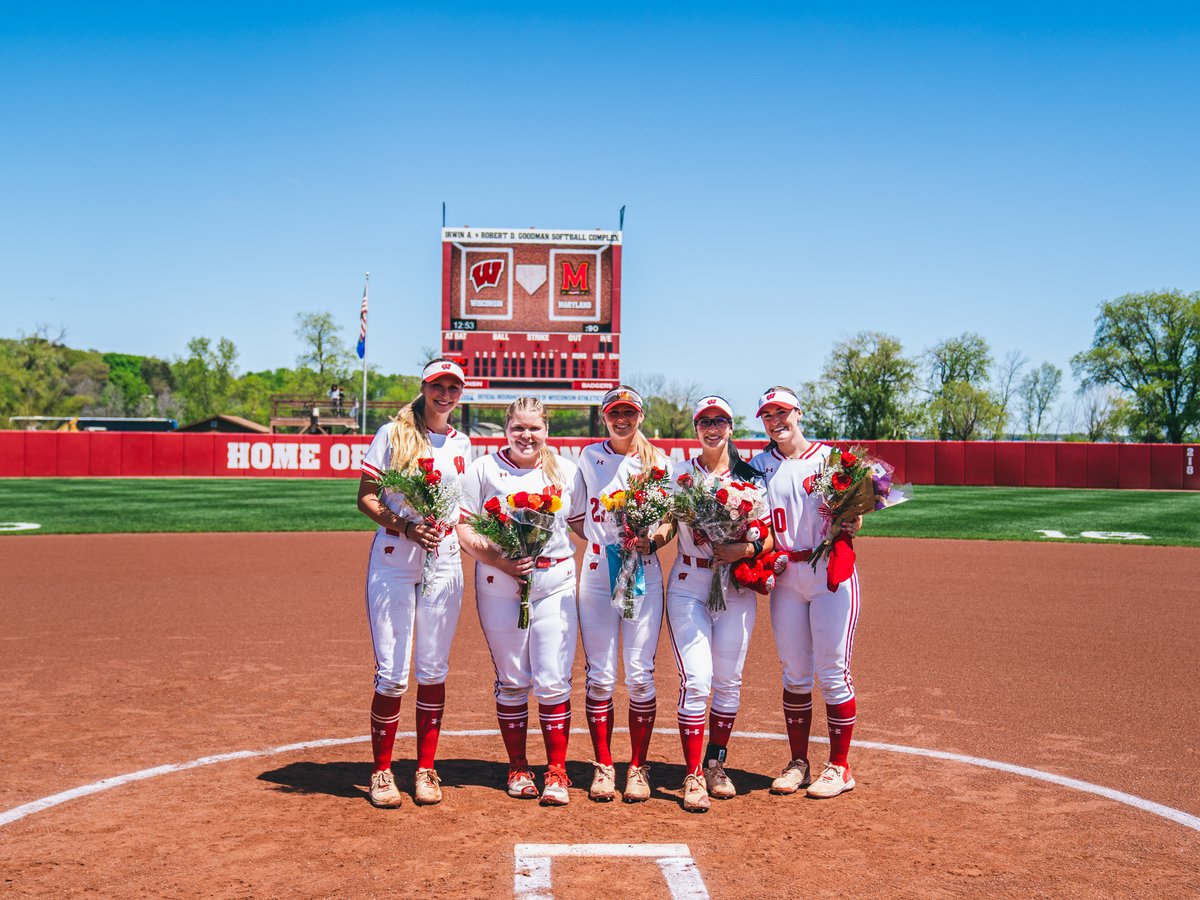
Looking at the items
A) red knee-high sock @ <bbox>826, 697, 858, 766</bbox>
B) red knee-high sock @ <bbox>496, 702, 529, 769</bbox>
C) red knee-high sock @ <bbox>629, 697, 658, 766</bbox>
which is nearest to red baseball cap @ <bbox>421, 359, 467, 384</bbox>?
red knee-high sock @ <bbox>496, 702, 529, 769</bbox>

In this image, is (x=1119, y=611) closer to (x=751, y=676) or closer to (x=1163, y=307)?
(x=751, y=676)

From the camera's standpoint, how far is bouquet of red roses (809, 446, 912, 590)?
5172 millimetres

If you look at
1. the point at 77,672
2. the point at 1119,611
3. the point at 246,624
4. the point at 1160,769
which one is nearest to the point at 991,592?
the point at 1119,611

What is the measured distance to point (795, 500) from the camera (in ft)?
17.9

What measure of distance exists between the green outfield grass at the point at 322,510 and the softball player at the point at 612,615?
1448 centimetres

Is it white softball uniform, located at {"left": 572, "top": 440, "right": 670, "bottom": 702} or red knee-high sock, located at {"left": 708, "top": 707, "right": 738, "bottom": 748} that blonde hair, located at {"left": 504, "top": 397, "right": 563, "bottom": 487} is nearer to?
A: white softball uniform, located at {"left": 572, "top": 440, "right": 670, "bottom": 702}

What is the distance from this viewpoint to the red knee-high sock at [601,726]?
5.39 m

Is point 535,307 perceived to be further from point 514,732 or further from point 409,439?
point 514,732

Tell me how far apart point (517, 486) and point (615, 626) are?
2.89ft

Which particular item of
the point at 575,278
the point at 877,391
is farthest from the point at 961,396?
the point at 575,278

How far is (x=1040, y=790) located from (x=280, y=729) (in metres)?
4.47

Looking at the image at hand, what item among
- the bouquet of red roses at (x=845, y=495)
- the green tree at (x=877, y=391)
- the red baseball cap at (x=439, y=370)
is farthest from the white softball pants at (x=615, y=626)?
the green tree at (x=877, y=391)

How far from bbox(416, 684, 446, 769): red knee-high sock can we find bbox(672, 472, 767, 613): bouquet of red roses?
61.3 inches

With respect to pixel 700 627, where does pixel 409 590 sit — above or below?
above
